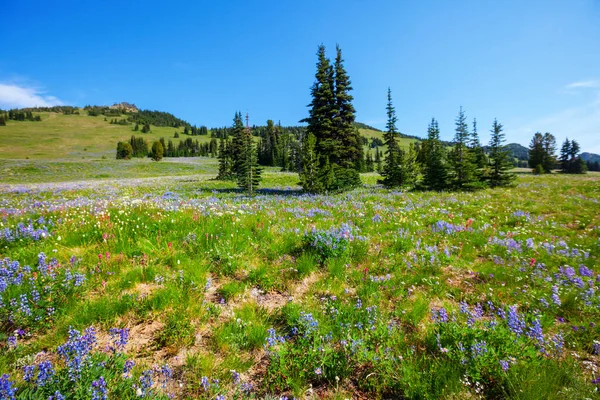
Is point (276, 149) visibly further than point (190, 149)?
No

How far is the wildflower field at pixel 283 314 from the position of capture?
286 centimetres

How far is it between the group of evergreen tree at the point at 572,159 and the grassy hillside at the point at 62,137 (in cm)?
16803

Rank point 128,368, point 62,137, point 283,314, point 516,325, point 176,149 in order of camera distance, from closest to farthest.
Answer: point 128,368
point 516,325
point 283,314
point 62,137
point 176,149

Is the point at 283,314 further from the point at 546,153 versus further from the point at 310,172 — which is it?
the point at 546,153

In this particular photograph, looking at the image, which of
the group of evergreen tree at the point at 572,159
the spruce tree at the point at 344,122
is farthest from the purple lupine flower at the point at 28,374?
the group of evergreen tree at the point at 572,159

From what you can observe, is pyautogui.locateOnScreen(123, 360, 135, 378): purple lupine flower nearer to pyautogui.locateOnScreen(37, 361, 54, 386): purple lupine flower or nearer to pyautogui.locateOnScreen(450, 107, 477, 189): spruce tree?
pyautogui.locateOnScreen(37, 361, 54, 386): purple lupine flower

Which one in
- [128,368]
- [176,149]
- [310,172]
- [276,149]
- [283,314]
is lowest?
[283,314]

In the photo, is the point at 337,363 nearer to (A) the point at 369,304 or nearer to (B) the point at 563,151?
(A) the point at 369,304

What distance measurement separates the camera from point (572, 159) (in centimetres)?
7894

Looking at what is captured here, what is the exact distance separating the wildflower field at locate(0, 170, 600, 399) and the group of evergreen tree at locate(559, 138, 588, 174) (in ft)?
349

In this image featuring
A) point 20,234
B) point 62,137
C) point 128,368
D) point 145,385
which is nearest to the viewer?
point 145,385

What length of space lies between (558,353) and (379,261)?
10.3 feet

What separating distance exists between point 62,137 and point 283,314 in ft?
677

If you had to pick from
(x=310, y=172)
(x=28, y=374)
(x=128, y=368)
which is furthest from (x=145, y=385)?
(x=310, y=172)
